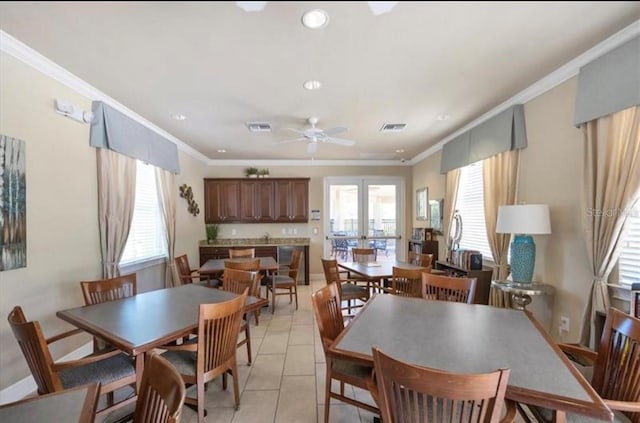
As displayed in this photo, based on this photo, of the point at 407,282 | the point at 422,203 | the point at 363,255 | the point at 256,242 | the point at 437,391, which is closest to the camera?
the point at 437,391

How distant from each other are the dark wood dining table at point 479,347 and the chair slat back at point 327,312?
22cm

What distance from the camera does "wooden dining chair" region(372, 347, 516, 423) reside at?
974 mm

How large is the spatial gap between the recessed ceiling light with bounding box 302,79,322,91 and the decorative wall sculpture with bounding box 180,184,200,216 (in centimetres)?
331

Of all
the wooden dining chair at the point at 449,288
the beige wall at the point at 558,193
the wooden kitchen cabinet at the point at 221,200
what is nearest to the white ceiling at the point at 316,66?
the beige wall at the point at 558,193

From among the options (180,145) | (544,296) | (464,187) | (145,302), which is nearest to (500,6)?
(145,302)

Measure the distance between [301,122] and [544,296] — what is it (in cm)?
328

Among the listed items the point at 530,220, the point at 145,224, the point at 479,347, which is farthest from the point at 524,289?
the point at 145,224

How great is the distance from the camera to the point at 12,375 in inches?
84.0

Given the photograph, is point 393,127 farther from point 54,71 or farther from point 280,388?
point 54,71

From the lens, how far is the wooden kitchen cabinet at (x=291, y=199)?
611 cm

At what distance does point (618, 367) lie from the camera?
142cm

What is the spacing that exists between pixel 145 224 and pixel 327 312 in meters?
3.24

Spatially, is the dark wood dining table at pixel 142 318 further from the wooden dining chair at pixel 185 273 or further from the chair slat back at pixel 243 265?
the wooden dining chair at pixel 185 273

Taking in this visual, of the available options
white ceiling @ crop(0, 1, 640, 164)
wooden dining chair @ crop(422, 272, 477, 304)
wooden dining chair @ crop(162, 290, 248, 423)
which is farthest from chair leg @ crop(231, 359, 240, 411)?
white ceiling @ crop(0, 1, 640, 164)
